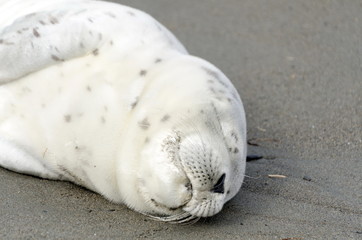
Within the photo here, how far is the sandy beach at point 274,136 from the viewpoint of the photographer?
3607 mm

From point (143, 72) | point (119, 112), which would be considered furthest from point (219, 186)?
point (143, 72)

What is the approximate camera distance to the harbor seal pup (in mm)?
3418

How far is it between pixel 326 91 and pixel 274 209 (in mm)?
2170

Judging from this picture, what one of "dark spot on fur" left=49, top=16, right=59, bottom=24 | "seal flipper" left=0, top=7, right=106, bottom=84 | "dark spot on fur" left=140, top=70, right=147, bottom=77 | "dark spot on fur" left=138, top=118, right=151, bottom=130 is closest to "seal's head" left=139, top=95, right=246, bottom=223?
"dark spot on fur" left=138, top=118, right=151, bottom=130

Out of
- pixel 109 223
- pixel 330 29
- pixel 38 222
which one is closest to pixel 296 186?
pixel 109 223

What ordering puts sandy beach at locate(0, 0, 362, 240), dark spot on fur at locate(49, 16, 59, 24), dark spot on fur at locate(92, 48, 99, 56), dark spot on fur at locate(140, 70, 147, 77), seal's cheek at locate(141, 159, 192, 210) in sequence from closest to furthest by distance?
1. seal's cheek at locate(141, 159, 192, 210)
2. sandy beach at locate(0, 0, 362, 240)
3. dark spot on fur at locate(140, 70, 147, 77)
4. dark spot on fur at locate(92, 48, 99, 56)
5. dark spot on fur at locate(49, 16, 59, 24)

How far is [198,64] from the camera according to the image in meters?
3.90

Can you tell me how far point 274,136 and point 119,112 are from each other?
1.68 metres

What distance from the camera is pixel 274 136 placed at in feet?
17.0

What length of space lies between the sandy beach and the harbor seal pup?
0.52 ft

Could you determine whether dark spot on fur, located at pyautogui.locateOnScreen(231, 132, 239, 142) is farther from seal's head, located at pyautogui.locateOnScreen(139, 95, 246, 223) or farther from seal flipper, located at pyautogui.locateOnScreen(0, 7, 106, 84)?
seal flipper, located at pyautogui.locateOnScreen(0, 7, 106, 84)

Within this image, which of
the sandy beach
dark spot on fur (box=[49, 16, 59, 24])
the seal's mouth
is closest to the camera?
the seal's mouth

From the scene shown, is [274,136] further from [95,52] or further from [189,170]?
[189,170]

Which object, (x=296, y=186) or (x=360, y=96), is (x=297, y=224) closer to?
(x=296, y=186)
